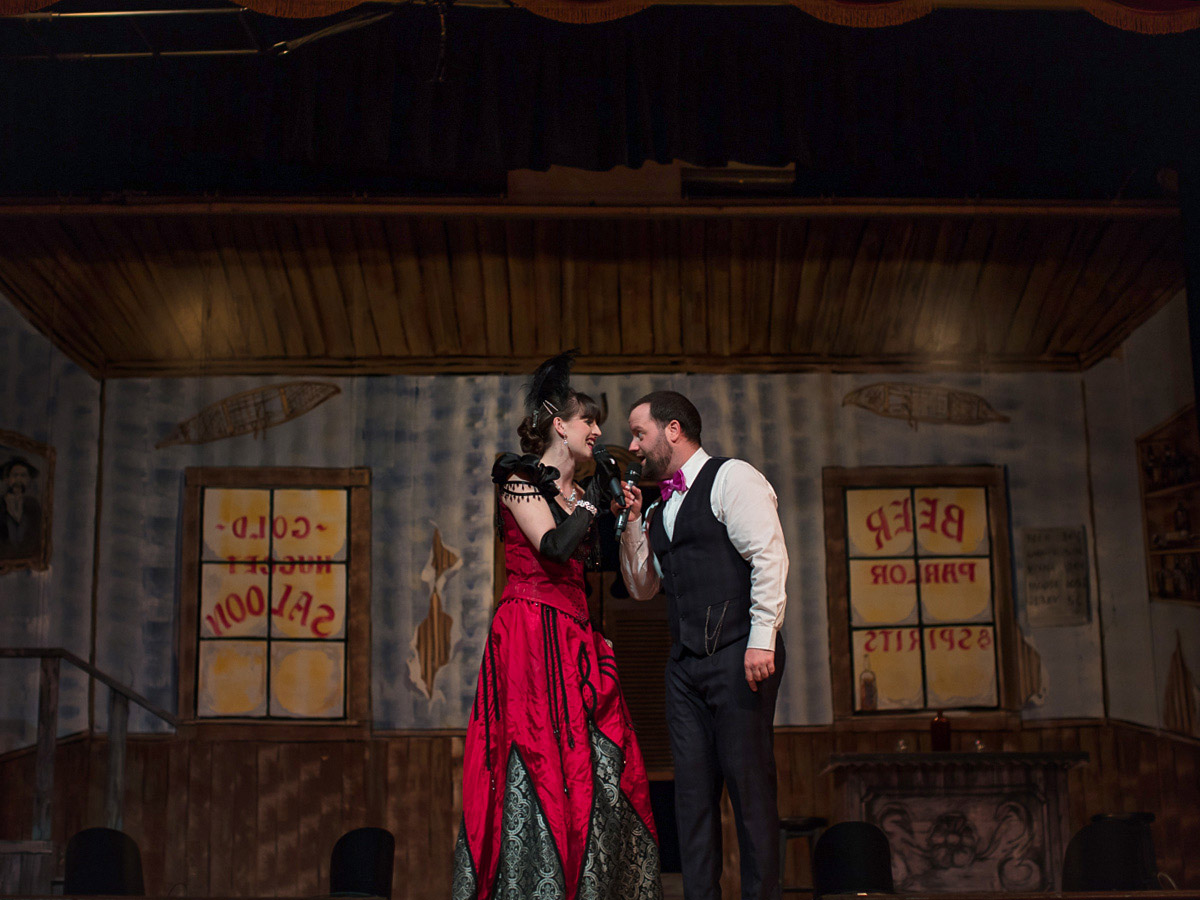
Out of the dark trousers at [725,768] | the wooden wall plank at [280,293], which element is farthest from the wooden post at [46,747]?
the dark trousers at [725,768]

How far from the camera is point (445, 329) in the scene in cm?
467

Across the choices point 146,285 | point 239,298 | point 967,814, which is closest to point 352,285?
point 239,298

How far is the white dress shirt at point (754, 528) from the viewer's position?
2.41 meters

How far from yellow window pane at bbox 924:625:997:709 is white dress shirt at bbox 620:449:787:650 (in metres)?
2.51

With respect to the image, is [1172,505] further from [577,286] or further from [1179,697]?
[577,286]

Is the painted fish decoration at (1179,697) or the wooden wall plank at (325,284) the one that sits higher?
the wooden wall plank at (325,284)

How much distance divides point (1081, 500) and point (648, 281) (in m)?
2.29

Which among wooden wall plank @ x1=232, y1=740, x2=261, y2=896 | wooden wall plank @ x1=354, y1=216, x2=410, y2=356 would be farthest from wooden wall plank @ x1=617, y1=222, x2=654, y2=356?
wooden wall plank @ x1=232, y1=740, x2=261, y2=896

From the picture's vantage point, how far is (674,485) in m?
2.65

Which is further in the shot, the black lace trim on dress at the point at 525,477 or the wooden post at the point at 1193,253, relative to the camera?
the wooden post at the point at 1193,253

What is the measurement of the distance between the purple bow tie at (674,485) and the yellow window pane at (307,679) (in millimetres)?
2449

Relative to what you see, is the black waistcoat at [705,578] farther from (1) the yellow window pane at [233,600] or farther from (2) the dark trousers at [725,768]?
(1) the yellow window pane at [233,600]

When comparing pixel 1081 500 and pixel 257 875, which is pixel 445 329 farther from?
pixel 1081 500

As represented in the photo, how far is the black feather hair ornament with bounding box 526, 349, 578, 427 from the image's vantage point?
2793 mm
